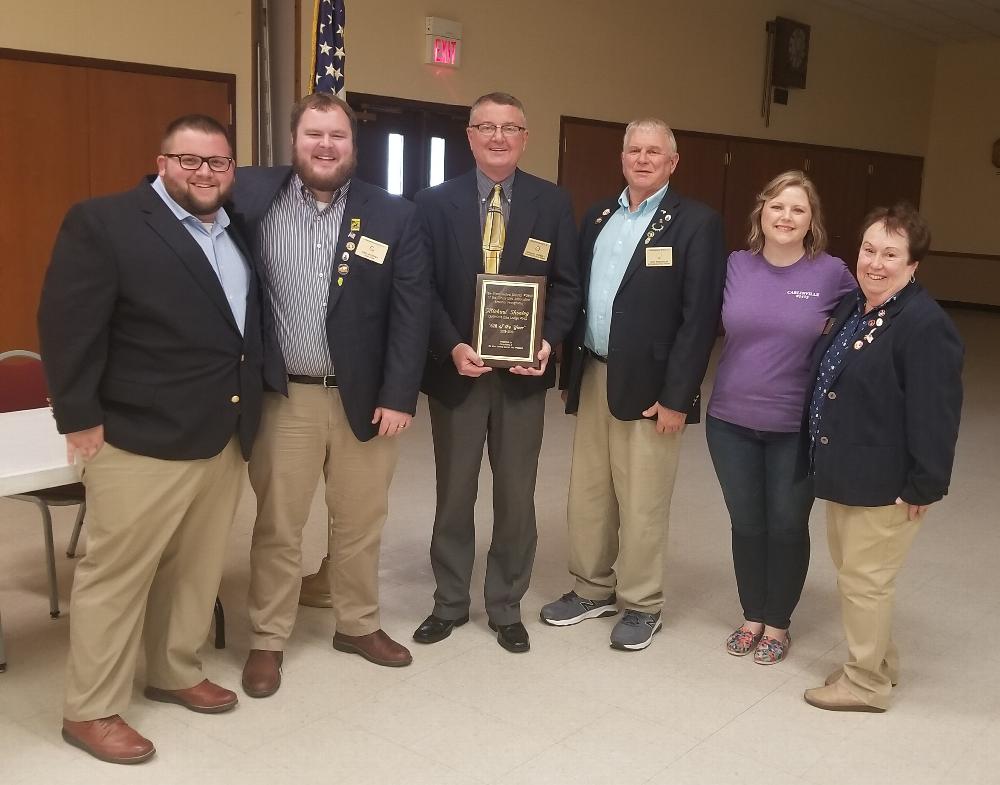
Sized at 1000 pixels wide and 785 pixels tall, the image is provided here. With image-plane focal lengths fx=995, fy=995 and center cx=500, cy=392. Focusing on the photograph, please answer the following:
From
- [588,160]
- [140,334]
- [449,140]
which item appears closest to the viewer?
[140,334]

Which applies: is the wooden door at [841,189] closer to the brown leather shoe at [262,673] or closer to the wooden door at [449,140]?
the wooden door at [449,140]

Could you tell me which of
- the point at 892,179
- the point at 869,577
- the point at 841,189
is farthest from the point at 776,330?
the point at 892,179

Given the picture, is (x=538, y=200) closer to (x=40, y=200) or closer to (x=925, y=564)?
(x=925, y=564)

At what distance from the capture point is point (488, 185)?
3221 mm

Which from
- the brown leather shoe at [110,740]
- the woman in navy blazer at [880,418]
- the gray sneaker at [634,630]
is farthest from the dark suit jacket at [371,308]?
the woman in navy blazer at [880,418]

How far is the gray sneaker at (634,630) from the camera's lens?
3.36 meters

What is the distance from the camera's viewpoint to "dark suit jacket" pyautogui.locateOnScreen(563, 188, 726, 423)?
10.4 feet

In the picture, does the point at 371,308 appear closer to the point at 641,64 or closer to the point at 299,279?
the point at 299,279

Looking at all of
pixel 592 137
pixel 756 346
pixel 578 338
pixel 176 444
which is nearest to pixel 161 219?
pixel 176 444

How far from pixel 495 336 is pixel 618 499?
0.75 meters

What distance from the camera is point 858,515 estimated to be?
2.86 metres

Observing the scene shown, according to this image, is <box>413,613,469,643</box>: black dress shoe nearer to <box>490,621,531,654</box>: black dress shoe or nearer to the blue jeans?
<box>490,621,531,654</box>: black dress shoe

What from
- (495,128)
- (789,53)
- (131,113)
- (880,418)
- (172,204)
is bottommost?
(880,418)

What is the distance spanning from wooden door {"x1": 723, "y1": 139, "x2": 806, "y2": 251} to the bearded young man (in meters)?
8.39
